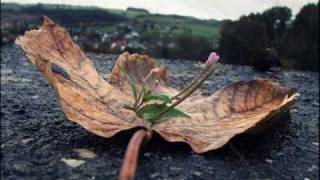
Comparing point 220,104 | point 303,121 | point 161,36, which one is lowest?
point 161,36

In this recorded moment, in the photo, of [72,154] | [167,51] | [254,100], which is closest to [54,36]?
[72,154]

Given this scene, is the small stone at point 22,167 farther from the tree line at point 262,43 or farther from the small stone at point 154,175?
the tree line at point 262,43

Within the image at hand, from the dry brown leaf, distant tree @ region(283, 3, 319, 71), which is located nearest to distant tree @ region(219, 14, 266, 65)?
distant tree @ region(283, 3, 319, 71)

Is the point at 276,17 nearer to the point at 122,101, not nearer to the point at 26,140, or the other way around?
the point at 122,101

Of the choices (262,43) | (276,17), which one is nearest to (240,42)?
(262,43)

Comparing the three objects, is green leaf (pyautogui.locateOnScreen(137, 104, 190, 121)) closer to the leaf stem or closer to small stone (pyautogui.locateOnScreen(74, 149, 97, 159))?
small stone (pyautogui.locateOnScreen(74, 149, 97, 159))

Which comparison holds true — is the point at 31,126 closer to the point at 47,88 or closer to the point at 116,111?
the point at 116,111
